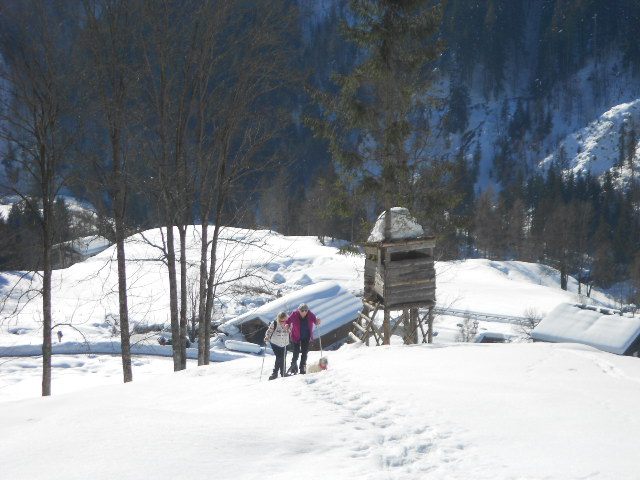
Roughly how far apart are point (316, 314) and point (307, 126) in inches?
638

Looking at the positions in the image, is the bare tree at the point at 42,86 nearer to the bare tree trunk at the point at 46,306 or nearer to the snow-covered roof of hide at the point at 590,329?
the bare tree trunk at the point at 46,306

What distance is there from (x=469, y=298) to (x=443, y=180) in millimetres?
24467

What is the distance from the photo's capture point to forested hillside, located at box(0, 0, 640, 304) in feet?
36.6

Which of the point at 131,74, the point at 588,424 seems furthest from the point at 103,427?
the point at 131,74

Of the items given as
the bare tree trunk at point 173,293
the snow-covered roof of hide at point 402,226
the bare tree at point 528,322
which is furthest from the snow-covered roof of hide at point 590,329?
the bare tree trunk at point 173,293

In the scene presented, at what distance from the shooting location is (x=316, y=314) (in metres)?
28.0

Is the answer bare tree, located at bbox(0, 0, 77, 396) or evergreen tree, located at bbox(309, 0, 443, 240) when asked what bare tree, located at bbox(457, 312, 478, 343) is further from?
bare tree, located at bbox(0, 0, 77, 396)

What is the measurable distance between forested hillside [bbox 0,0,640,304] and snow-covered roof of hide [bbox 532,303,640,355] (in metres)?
7.80

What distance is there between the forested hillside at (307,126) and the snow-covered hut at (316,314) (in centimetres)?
694

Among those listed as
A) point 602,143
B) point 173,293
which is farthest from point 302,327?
point 602,143

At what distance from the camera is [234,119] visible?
1275cm

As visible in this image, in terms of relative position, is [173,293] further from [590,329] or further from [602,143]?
[602,143]

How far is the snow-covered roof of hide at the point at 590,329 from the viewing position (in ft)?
83.7

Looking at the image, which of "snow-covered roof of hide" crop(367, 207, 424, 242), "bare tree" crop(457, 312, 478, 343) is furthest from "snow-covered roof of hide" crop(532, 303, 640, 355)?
"snow-covered roof of hide" crop(367, 207, 424, 242)
